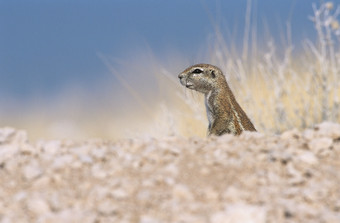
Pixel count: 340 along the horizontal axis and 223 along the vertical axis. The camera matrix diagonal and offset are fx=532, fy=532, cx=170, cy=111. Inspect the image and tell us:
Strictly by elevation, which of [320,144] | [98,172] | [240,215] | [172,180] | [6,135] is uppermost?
[6,135]

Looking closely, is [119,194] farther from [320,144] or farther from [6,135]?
[320,144]

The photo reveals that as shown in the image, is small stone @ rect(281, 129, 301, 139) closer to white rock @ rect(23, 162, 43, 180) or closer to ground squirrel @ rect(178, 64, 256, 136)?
white rock @ rect(23, 162, 43, 180)

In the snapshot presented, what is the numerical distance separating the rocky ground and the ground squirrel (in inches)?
96.7

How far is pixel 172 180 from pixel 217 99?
365 centimetres

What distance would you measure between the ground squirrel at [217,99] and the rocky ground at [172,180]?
2.46 metres

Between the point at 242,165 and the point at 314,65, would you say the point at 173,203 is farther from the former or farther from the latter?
the point at 314,65

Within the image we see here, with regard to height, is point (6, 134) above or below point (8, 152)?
above

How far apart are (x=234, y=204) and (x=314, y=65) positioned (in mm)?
5757

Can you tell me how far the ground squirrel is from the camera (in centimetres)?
595

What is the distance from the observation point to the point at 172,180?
277 centimetres

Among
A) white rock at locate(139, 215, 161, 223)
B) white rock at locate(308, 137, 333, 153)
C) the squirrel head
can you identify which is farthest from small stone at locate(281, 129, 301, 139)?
the squirrel head

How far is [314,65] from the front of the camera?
789cm

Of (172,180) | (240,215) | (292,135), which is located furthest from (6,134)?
(292,135)

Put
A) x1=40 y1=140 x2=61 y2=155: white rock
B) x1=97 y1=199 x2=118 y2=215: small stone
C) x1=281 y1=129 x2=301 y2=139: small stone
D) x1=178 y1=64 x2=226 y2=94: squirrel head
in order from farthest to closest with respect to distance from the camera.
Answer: x1=178 y1=64 x2=226 y2=94: squirrel head < x1=281 y1=129 x2=301 y2=139: small stone < x1=40 y1=140 x2=61 y2=155: white rock < x1=97 y1=199 x2=118 y2=215: small stone
